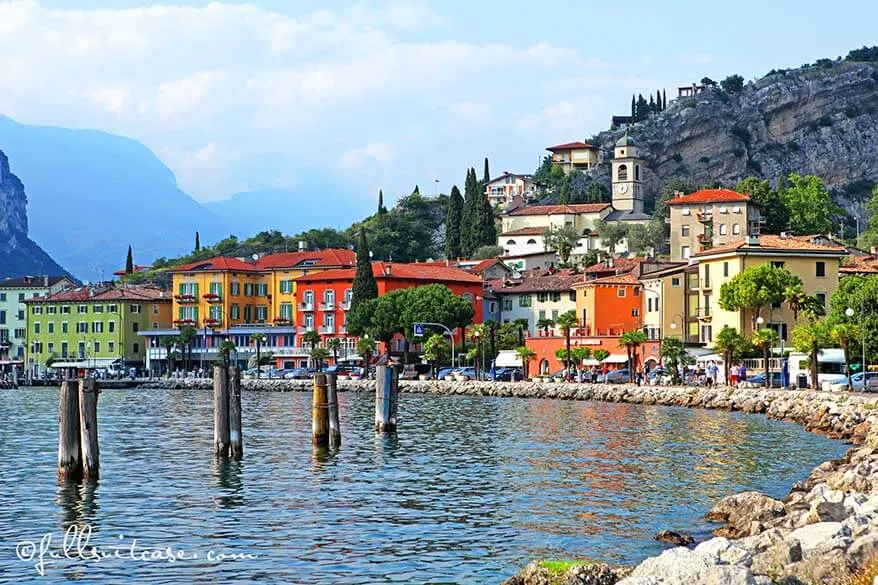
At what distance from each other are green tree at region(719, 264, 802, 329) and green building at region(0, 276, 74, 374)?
98.3 meters

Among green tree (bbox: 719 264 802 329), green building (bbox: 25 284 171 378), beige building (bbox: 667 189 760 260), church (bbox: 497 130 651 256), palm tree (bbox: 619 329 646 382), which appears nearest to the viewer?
green tree (bbox: 719 264 802 329)

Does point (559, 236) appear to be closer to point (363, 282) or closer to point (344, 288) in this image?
point (344, 288)

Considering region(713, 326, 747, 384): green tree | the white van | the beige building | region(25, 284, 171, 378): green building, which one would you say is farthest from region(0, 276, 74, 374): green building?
the white van

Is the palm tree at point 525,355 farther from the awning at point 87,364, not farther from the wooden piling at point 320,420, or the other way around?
the wooden piling at point 320,420

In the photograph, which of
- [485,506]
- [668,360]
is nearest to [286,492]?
[485,506]

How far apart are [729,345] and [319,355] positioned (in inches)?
2129

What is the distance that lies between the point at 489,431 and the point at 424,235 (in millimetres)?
139583

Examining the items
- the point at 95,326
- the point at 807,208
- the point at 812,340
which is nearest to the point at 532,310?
the point at 807,208

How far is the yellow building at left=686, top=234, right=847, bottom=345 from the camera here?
94.4 m

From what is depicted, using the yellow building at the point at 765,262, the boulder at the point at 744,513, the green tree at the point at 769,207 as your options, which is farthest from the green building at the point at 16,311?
the boulder at the point at 744,513

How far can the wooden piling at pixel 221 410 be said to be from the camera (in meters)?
38.3

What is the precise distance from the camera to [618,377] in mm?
101312

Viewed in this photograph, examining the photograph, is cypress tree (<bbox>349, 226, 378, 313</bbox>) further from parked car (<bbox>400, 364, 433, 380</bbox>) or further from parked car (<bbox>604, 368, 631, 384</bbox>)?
parked car (<bbox>604, 368, 631, 384</bbox>)

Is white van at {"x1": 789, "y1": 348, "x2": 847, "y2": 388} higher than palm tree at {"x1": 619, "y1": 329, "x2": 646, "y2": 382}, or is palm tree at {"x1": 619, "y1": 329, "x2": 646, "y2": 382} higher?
palm tree at {"x1": 619, "y1": 329, "x2": 646, "y2": 382}
